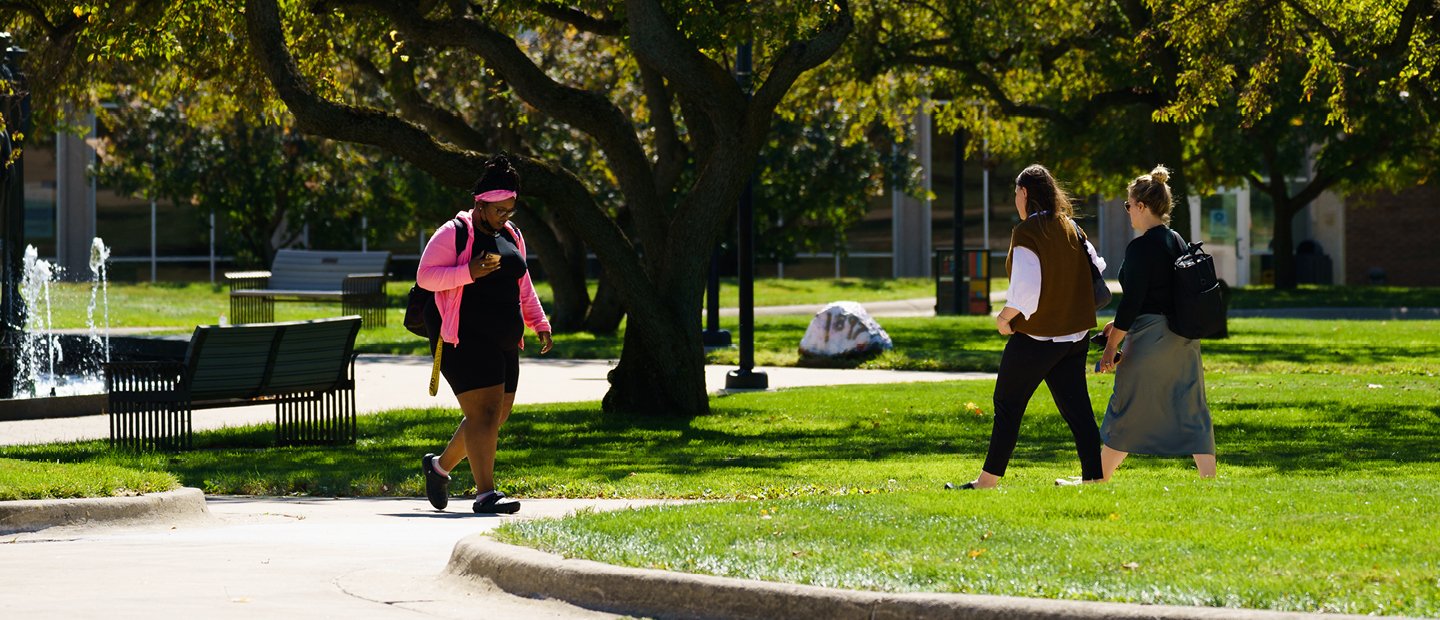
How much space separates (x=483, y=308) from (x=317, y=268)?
1988 cm

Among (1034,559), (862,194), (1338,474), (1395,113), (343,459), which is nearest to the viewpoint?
(1034,559)

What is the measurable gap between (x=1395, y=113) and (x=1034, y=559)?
98.7 ft

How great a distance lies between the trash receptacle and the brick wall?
1948cm

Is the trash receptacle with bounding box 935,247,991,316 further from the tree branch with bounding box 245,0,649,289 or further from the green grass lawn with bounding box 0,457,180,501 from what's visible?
the green grass lawn with bounding box 0,457,180,501

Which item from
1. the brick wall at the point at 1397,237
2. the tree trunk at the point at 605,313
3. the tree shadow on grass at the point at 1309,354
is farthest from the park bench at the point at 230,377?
the brick wall at the point at 1397,237

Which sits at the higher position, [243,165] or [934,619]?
[243,165]

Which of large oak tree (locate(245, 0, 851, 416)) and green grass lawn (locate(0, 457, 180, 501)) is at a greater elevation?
large oak tree (locate(245, 0, 851, 416))

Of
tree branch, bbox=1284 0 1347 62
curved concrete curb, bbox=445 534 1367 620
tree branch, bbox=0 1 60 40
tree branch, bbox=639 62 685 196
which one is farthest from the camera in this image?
tree branch, bbox=639 62 685 196

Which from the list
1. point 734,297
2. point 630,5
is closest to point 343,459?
point 630,5

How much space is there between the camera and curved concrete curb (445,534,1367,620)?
5961mm

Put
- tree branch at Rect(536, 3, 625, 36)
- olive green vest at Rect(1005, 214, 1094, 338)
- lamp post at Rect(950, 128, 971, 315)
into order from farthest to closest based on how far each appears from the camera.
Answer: lamp post at Rect(950, 128, 971, 315) → tree branch at Rect(536, 3, 625, 36) → olive green vest at Rect(1005, 214, 1094, 338)

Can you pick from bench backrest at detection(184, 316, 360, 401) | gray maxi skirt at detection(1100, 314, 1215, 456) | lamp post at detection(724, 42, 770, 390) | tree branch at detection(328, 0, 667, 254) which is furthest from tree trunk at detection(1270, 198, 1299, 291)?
gray maxi skirt at detection(1100, 314, 1215, 456)

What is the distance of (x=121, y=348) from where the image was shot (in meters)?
20.3

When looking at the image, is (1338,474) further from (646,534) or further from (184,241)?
(184,241)
